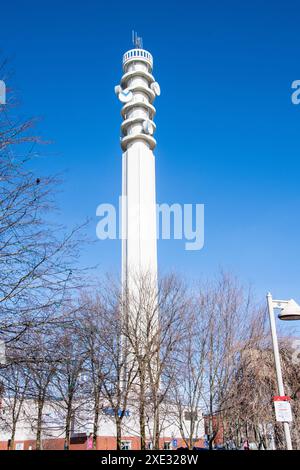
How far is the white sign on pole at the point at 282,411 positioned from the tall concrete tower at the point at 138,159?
32.1m

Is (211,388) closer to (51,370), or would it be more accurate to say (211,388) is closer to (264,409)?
(264,409)

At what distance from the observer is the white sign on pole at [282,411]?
10.2 meters

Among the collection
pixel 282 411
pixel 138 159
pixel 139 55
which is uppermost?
pixel 139 55

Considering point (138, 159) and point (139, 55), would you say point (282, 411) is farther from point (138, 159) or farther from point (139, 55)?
point (139, 55)

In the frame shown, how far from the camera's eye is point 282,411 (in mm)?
10273

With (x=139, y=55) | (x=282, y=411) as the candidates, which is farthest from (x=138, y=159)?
(x=282, y=411)

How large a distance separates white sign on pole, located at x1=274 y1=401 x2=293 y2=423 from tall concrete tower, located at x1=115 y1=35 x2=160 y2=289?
105 feet

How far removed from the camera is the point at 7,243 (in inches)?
241

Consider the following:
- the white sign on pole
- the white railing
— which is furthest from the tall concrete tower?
the white sign on pole

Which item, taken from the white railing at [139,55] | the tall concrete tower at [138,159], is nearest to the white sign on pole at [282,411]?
the tall concrete tower at [138,159]

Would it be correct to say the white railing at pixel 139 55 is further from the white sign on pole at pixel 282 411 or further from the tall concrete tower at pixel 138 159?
the white sign on pole at pixel 282 411

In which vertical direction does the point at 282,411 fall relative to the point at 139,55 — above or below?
below

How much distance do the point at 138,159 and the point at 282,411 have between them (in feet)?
146
